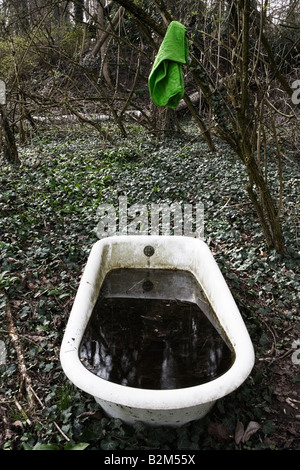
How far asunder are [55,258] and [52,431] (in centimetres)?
158

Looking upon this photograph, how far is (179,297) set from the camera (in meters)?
2.55

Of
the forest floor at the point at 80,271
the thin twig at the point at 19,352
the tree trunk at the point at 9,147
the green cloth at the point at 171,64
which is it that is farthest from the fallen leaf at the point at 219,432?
the tree trunk at the point at 9,147

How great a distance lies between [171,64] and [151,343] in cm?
156

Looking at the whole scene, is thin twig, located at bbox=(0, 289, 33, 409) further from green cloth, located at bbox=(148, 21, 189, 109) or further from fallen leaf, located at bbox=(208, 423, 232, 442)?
green cloth, located at bbox=(148, 21, 189, 109)

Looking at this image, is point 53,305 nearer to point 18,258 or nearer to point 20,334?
point 20,334

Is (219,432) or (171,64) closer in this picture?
(219,432)

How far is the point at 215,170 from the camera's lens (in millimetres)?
4691

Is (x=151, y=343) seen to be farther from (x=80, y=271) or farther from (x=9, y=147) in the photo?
(x=9, y=147)

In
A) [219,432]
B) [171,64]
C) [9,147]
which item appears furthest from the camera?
[9,147]

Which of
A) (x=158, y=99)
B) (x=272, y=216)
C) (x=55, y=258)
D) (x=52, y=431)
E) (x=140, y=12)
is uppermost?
(x=140, y=12)

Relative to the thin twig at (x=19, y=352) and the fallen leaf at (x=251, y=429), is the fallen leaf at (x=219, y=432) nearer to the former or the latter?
the fallen leaf at (x=251, y=429)

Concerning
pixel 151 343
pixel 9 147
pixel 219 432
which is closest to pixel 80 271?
pixel 151 343

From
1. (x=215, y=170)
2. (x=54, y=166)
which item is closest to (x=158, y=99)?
(x=215, y=170)

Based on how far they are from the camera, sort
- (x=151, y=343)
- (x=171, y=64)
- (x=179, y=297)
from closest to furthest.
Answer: (x=171, y=64) < (x=151, y=343) < (x=179, y=297)
